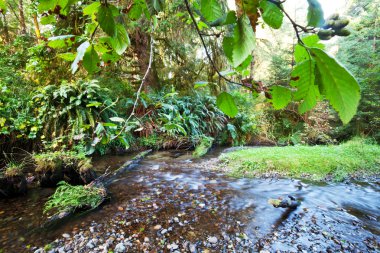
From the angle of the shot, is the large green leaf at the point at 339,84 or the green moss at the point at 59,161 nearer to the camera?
the large green leaf at the point at 339,84

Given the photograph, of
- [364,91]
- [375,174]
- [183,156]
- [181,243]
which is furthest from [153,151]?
[364,91]

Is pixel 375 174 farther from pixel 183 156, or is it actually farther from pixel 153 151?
pixel 153 151

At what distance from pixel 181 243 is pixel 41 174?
2791 millimetres

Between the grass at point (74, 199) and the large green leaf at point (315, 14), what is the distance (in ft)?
10.2

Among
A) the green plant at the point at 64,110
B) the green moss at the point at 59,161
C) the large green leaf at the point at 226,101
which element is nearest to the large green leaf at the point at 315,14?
the large green leaf at the point at 226,101

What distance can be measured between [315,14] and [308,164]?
532cm

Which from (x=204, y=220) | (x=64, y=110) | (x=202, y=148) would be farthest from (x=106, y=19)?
(x=202, y=148)

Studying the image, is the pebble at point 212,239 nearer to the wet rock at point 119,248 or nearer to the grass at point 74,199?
the wet rock at point 119,248

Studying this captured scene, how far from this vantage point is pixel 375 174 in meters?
4.76

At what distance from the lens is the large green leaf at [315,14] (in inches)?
12.3

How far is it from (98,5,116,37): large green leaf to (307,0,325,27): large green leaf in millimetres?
337

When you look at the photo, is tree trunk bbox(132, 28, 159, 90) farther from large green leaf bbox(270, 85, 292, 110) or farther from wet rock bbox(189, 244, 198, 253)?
large green leaf bbox(270, 85, 292, 110)

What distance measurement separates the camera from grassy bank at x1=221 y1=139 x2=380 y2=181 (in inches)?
180

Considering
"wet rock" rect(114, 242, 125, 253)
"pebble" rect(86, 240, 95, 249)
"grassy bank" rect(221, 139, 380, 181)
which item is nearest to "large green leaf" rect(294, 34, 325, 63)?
"wet rock" rect(114, 242, 125, 253)
